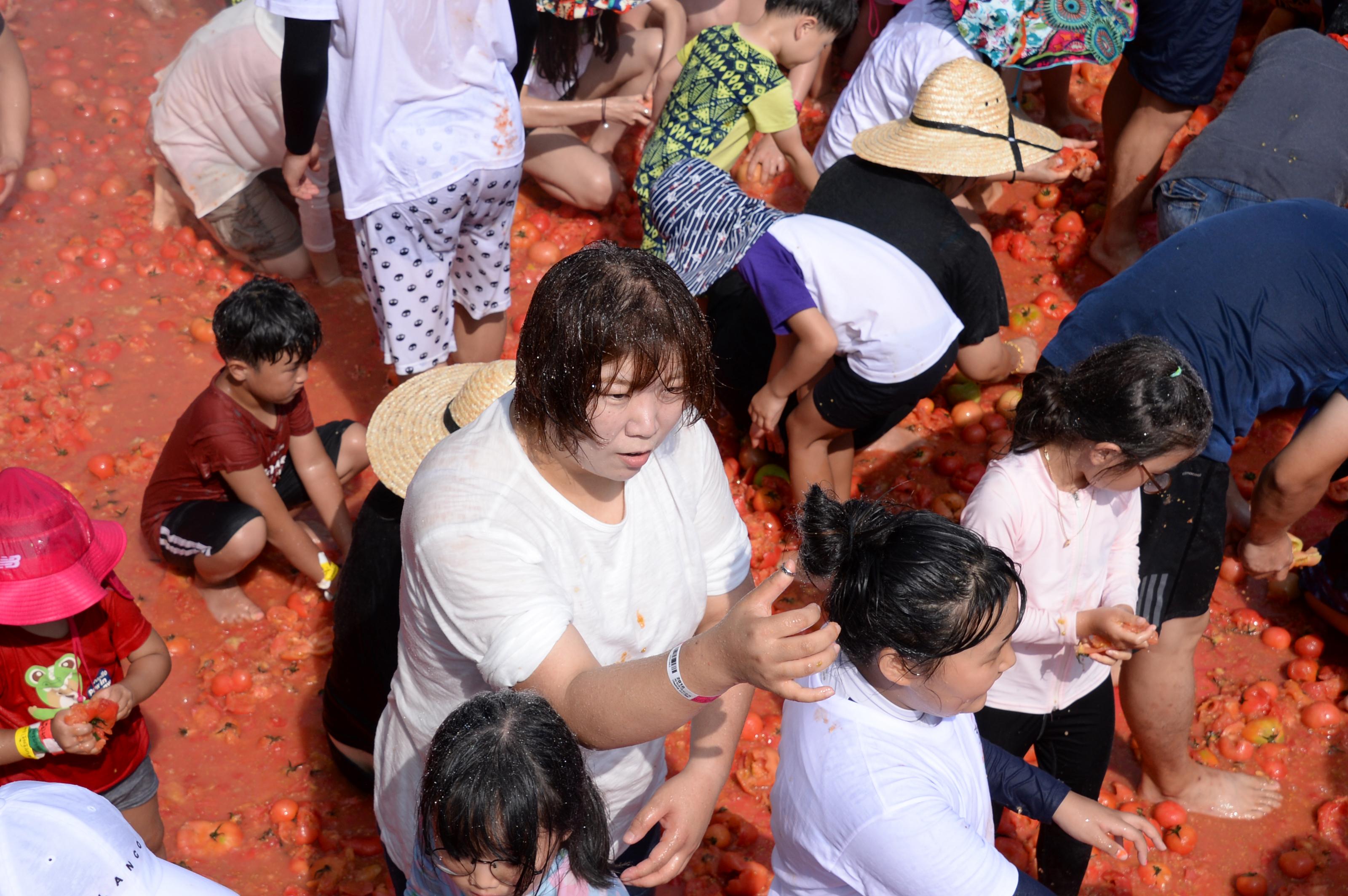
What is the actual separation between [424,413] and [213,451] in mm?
956

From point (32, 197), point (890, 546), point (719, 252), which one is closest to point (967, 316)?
point (719, 252)

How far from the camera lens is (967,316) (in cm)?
391

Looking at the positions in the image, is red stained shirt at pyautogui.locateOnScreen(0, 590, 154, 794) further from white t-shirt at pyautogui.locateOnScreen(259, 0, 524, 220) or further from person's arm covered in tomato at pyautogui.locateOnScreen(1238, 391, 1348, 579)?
person's arm covered in tomato at pyautogui.locateOnScreen(1238, 391, 1348, 579)

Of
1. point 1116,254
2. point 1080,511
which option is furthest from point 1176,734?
point 1116,254

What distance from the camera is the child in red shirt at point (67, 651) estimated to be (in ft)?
7.32

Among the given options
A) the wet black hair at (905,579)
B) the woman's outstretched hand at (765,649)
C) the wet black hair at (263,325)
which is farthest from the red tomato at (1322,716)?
the wet black hair at (263,325)

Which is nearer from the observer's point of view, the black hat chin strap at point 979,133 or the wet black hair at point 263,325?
the wet black hair at point 263,325

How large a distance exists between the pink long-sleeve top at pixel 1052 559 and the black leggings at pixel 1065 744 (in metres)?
0.05

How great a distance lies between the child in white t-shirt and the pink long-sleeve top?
6.90ft

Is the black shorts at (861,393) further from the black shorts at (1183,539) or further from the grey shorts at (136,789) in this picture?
the grey shorts at (136,789)

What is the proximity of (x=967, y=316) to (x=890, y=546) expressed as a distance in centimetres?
241

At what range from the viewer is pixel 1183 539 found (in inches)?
108

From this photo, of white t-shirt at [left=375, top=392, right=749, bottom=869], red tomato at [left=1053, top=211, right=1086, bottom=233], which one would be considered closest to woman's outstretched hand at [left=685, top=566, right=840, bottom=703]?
white t-shirt at [left=375, top=392, right=749, bottom=869]

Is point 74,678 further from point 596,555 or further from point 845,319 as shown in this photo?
point 845,319
